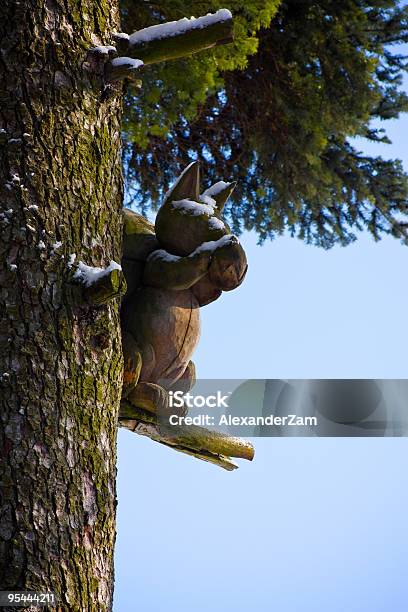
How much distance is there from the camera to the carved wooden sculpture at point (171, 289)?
250 cm

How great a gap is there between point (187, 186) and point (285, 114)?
3.20 meters

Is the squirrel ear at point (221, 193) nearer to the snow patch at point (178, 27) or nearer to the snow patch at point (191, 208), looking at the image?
the snow patch at point (191, 208)

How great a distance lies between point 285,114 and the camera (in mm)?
5594

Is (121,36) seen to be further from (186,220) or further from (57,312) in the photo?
(57,312)

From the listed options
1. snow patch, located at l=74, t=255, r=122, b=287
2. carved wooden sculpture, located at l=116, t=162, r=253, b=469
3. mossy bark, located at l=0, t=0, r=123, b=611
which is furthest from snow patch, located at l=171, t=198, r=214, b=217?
snow patch, located at l=74, t=255, r=122, b=287

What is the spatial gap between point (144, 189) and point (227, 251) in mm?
3928

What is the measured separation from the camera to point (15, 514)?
1.81 meters

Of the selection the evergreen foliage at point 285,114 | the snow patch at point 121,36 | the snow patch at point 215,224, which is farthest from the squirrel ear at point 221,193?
the evergreen foliage at point 285,114

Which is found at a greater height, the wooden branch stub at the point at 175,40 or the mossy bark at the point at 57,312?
the wooden branch stub at the point at 175,40

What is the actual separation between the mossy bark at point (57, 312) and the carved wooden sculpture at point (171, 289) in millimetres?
356

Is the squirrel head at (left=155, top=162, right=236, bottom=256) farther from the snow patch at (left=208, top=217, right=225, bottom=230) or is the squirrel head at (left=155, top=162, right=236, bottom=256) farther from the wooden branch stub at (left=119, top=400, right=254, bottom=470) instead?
the wooden branch stub at (left=119, top=400, right=254, bottom=470)

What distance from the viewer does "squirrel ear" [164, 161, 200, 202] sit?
2.59 metres

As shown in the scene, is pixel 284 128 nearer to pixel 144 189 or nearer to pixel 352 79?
pixel 352 79

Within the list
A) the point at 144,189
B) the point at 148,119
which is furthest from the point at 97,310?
the point at 144,189
